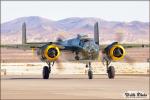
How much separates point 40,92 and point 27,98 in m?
3.39

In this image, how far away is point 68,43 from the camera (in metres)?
43.0

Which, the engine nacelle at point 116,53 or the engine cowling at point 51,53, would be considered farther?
the engine nacelle at point 116,53

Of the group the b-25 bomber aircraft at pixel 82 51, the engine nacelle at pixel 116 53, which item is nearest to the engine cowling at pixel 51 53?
the b-25 bomber aircraft at pixel 82 51

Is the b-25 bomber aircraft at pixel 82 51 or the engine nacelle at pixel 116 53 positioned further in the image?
the engine nacelle at pixel 116 53

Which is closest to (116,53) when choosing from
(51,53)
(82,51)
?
(82,51)

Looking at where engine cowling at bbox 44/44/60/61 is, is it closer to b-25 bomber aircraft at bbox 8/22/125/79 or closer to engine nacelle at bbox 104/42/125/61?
b-25 bomber aircraft at bbox 8/22/125/79

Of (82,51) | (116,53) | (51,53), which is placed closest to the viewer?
(51,53)

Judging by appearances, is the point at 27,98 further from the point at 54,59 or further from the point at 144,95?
the point at 54,59

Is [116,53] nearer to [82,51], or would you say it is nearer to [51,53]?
[82,51]

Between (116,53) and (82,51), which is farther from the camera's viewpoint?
(116,53)

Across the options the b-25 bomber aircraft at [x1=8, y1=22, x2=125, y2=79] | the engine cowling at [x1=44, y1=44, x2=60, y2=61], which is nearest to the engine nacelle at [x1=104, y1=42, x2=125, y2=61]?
the b-25 bomber aircraft at [x1=8, y1=22, x2=125, y2=79]

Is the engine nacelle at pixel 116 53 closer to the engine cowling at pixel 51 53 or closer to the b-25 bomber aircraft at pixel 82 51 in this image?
the b-25 bomber aircraft at pixel 82 51

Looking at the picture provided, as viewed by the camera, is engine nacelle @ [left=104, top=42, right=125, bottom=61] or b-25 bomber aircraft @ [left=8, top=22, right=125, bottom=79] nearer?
b-25 bomber aircraft @ [left=8, top=22, right=125, bottom=79]

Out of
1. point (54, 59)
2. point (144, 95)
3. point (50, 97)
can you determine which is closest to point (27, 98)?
point (50, 97)
